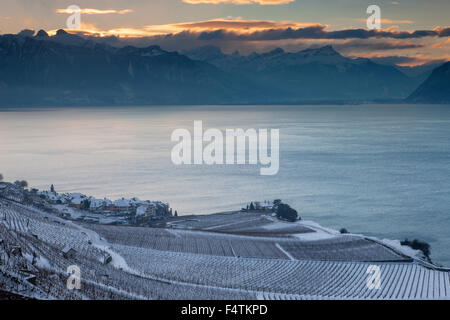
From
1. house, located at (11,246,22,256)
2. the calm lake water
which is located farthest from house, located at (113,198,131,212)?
house, located at (11,246,22,256)

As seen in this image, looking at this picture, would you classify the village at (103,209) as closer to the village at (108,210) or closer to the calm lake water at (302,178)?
the village at (108,210)

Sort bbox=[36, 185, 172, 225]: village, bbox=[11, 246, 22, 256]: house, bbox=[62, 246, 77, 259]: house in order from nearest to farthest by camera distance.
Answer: bbox=[11, 246, 22, 256]: house
bbox=[62, 246, 77, 259]: house
bbox=[36, 185, 172, 225]: village

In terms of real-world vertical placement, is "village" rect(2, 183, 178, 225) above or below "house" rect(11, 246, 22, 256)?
below

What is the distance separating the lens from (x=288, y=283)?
2598 centimetres

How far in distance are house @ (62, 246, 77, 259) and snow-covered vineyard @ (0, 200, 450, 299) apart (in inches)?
2.0

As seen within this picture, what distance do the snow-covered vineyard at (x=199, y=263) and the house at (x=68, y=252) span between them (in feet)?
0.17

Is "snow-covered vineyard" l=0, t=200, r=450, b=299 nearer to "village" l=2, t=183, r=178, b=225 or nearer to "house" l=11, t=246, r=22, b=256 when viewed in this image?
"house" l=11, t=246, r=22, b=256

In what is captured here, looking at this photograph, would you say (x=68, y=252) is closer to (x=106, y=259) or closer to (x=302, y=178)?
(x=106, y=259)

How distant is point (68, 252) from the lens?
26.9 metres

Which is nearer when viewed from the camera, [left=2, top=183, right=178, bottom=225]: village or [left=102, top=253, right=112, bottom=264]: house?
[left=102, top=253, right=112, bottom=264]: house

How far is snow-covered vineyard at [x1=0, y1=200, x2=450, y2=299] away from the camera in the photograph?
908 inches

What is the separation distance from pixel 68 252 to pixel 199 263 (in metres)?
6.40

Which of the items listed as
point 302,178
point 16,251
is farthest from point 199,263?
point 302,178
